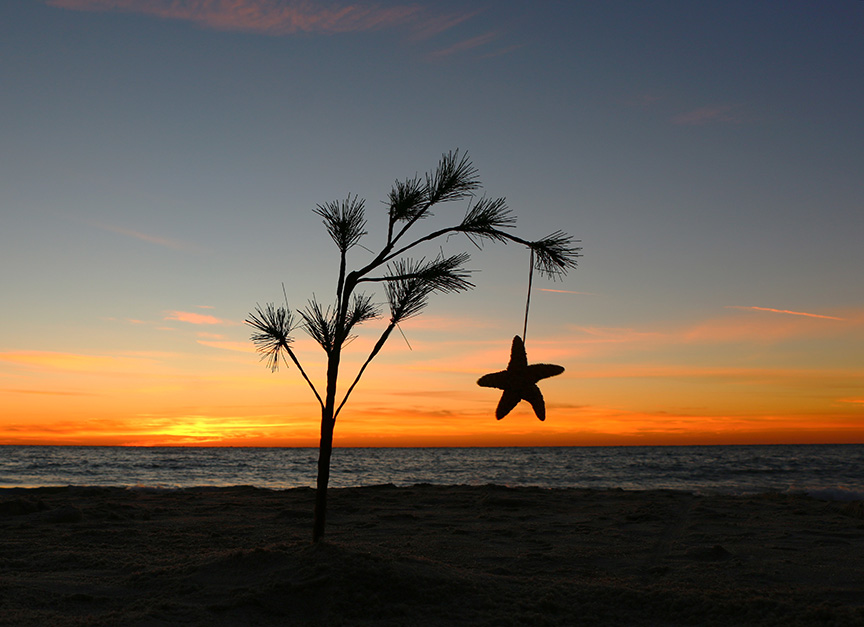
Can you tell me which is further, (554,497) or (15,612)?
(554,497)

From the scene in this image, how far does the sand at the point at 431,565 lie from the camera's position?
5.03 metres

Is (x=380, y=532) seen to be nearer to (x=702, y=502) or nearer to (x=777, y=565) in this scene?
(x=777, y=565)

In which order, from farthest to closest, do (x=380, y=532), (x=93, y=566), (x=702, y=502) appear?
(x=702, y=502), (x=380, y=532), (x=93, y=566)

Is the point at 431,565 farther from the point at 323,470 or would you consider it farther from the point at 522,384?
the point at 522,384

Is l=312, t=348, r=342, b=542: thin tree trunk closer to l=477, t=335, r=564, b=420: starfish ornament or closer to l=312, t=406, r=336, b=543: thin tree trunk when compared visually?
l=312, t=406, r=336, b=543: thin tree trunk

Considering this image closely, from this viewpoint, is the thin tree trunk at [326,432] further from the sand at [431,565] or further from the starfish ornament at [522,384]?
the starfish ornament at [522,384]

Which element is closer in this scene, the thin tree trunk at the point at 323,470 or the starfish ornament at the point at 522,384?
the starfish ornament at the point at 522,384

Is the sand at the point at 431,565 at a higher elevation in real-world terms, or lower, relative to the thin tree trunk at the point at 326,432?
lower

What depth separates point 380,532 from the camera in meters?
9.76

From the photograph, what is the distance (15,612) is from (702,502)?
1362 centimetres

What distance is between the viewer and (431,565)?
6004 mm

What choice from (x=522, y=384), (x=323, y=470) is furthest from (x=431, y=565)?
(x=522, y=384)

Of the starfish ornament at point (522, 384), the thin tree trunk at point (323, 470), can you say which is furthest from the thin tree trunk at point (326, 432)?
the starfish ornament at point (522, 384)

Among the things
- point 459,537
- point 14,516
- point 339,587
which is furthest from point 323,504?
point 14,516
